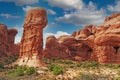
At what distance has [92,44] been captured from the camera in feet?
246

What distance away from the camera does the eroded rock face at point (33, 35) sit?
5334 centimetres

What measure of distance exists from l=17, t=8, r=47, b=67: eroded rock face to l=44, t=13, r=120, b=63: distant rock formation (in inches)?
637

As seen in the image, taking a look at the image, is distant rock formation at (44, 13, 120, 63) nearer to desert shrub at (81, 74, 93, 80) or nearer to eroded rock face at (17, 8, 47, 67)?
eroded rock face at (17, 8, 47, 67)

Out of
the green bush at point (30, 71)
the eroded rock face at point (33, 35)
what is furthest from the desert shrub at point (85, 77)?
the eroded rock face at point (33, 35)

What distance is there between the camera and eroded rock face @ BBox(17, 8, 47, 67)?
175ft

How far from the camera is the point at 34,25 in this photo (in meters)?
54.2

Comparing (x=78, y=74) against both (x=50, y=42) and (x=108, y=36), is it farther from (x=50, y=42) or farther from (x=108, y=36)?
(x=50, y=42)

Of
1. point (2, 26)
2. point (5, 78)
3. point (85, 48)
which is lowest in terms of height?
point (5, 78)

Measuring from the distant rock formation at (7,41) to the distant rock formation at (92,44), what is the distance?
928 cm

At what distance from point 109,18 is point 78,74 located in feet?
101

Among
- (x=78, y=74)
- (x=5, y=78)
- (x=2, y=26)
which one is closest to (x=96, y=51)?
(x=2, y=26)

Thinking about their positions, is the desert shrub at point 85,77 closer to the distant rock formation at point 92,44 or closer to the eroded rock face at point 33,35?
the eroded rock face at point 33,35

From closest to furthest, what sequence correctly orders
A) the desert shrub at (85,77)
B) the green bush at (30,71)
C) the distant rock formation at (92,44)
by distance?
the desert shrub at (85,77) → the green bush at (30,71) → the distant rock formation at (92,44)

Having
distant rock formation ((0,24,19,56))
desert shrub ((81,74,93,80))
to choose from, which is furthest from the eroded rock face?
distant rock formation ((0,24,19,56))
